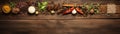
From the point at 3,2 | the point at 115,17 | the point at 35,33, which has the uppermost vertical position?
the point at 3,2

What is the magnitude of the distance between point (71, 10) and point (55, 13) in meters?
0.23

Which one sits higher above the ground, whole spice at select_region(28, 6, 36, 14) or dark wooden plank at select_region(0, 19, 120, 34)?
whole spice at select_region(28, 6, 36, 14)

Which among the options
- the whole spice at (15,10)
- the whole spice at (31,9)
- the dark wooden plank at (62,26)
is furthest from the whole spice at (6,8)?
the whole spice at (31,9)

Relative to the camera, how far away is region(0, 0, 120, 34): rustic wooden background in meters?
2.90

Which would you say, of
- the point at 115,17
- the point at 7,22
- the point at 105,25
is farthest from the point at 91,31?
the point at 7,22

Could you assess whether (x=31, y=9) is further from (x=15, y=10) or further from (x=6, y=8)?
(x=6, y=8)

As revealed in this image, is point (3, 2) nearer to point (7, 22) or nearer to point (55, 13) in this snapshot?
point (7, 22)

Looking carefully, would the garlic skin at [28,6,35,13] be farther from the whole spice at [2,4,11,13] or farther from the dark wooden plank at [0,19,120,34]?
the whole spice at [2,4,11,13]

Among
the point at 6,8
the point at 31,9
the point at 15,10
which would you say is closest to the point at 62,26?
the point at 31,9

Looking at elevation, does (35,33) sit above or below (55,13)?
below

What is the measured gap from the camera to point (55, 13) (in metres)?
2.89

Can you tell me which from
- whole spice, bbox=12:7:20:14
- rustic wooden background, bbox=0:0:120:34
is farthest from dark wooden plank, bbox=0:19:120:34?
whole spice, bbox=12:7:20:14

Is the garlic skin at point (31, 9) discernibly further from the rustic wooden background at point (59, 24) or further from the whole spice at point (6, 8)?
the whole spice at point (6, 8)

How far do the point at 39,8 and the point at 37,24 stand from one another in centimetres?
23
